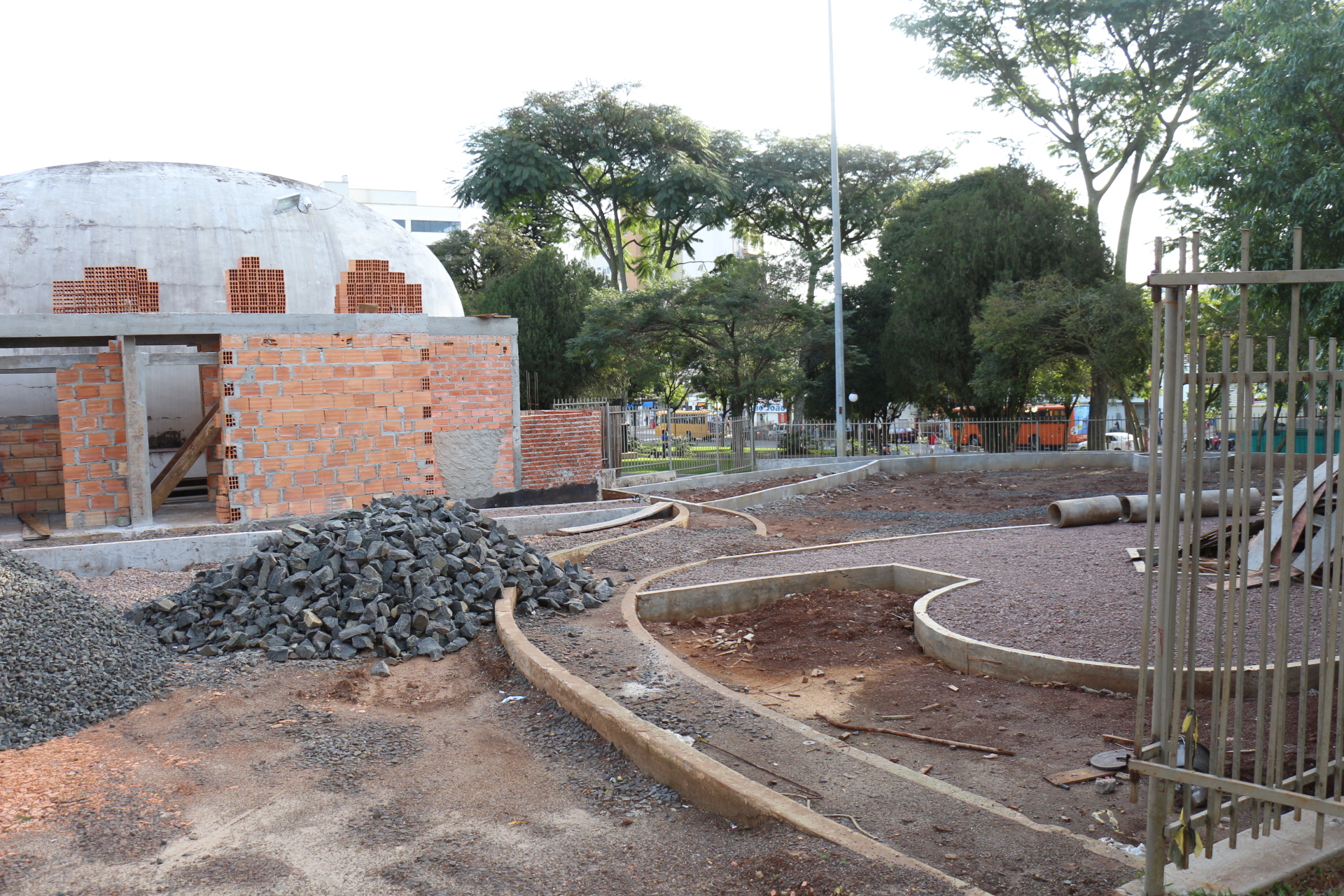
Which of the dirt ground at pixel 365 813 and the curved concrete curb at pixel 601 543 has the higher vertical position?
the curved concrete curb at pixel 601 543

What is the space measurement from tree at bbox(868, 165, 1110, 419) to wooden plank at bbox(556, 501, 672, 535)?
52.3 feet

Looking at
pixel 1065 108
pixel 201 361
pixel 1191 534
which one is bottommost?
pixel 1191 534

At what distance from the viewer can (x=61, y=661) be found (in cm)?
683

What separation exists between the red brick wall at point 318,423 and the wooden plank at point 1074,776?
36.6 feet

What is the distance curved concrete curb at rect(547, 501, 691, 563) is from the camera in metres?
11.7

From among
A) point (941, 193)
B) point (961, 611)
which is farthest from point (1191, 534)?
point (941, 193)

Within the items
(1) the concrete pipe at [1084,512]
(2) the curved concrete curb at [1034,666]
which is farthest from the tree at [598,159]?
(2) the curved concrete curb at [1034,666]

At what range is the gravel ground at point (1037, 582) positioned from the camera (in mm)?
7398

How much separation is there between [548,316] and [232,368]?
78.2 ft

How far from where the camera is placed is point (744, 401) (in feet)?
112

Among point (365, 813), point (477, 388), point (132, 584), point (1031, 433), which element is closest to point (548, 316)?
point (1031, 433)

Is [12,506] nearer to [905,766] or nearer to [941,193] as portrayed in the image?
[905,766]

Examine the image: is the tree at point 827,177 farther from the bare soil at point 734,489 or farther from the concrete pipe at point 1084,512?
the concrete pipe at point 1084,512

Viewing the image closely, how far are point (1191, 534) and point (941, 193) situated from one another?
32.9 meters
